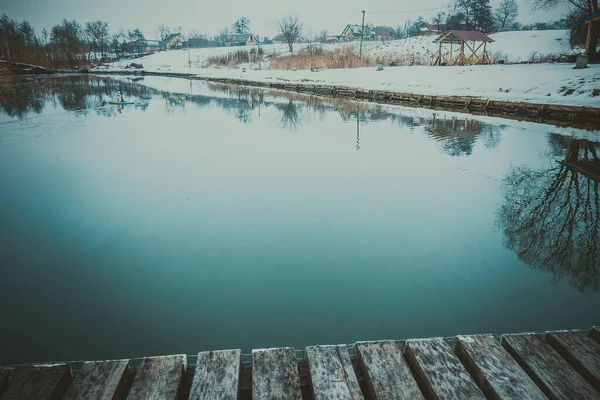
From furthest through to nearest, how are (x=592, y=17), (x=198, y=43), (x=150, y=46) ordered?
(x=150, y=46) → (x=198, y=43) → (x=592, y=17)

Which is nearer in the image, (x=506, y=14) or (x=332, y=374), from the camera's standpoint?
(x=332, y=374)

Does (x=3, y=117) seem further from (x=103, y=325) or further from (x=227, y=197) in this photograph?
(x=103, y=325)

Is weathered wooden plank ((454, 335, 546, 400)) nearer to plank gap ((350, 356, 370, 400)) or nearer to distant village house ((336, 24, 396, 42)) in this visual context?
plank gap ((350, 356, 370, 400))

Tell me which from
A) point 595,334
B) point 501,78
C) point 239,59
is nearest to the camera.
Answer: point 595,334

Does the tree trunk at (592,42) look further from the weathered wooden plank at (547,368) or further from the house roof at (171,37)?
the house roof at (171,37)

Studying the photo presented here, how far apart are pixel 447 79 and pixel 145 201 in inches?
1047

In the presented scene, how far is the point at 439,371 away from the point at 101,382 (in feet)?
5.92

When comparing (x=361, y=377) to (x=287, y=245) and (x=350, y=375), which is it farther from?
(x=287, y=245)

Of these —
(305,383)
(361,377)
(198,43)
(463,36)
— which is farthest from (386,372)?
(198,43)

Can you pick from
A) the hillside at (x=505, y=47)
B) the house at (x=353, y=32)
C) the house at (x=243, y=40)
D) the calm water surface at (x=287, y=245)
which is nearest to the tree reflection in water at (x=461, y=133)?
the calm water surface at (x=287, y=245)

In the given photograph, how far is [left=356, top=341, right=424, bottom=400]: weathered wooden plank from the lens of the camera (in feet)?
5.74

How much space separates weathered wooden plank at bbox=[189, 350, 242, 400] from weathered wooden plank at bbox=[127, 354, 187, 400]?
0.32 ft

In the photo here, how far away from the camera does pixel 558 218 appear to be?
247 inches

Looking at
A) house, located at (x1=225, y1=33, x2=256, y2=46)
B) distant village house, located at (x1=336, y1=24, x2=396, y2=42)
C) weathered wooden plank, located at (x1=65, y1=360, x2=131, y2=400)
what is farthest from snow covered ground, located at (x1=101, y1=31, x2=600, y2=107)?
house, located at (x1=225, y1=33, x2=256, y2=46)
